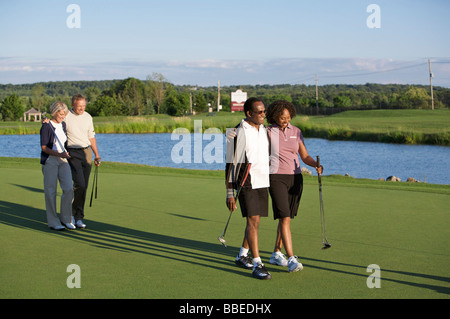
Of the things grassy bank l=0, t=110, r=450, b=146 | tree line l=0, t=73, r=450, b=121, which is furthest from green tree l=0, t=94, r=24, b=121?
grassy bank l=0, t=110, r=450, b=146

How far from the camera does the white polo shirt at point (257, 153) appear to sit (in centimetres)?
599

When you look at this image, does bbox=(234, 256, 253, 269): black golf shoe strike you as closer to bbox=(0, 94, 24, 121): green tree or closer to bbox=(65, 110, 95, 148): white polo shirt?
bbox=(65, 110, 95, 148): white polo shirt

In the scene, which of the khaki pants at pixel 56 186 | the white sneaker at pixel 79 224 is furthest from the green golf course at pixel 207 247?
the khaki pants at pixel 56 186

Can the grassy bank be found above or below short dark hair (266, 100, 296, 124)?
below

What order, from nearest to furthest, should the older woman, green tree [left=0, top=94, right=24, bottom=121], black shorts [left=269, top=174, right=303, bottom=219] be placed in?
black shorts [left=269, top=174, right=303, bottom=219], the older woman, green tree [left=0, top=94, right=24, bottom=121]

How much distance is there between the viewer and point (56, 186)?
844 centimetres

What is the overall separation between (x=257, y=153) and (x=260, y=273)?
126 cm

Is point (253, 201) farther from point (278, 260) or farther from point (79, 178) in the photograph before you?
point (79, 178)

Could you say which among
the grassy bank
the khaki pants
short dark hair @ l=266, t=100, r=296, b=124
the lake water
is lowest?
the lake water

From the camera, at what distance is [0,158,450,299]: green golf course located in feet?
17.2

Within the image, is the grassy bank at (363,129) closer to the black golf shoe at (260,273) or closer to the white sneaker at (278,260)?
the white sneaker at (278,260)

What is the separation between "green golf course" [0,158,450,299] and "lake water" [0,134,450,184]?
1575cm
